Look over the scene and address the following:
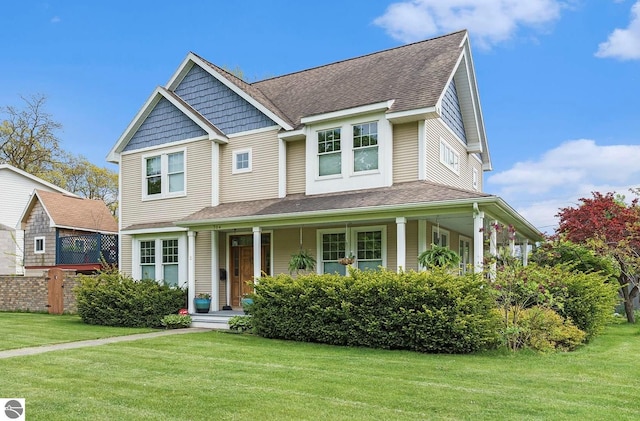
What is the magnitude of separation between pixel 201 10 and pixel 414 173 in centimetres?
1081

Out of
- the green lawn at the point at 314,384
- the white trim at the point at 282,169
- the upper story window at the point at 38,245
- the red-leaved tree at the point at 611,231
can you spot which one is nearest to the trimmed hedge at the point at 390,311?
the green lawn at the point at 314,384

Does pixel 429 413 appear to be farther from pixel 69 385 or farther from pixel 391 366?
pixel 69 385

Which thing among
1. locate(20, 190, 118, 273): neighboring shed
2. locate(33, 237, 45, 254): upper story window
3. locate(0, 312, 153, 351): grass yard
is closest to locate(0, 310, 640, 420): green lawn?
locate(0, 312, 153, 351): grass yard

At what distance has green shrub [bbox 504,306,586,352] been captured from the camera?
1073 cm

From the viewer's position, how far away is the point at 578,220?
20.0 metres

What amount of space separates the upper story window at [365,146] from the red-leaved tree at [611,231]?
7.45 m

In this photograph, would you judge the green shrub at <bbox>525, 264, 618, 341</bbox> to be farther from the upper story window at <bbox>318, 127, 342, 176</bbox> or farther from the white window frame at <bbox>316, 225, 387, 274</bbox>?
the upper story window at <bbox>318, 127, 342, 176</bbox>

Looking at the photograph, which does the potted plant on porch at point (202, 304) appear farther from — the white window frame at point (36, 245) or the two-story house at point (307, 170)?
the white window frame at point (36, 245)

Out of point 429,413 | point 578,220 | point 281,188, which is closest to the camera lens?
point 429,413

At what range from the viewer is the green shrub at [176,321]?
1532 cm

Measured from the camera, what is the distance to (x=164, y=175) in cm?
1820

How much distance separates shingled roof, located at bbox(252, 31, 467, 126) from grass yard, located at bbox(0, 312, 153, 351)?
7.86m

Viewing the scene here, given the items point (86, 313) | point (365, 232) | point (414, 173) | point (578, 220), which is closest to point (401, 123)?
point (414, 173)

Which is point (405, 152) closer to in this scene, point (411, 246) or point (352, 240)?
point (411, 246)
